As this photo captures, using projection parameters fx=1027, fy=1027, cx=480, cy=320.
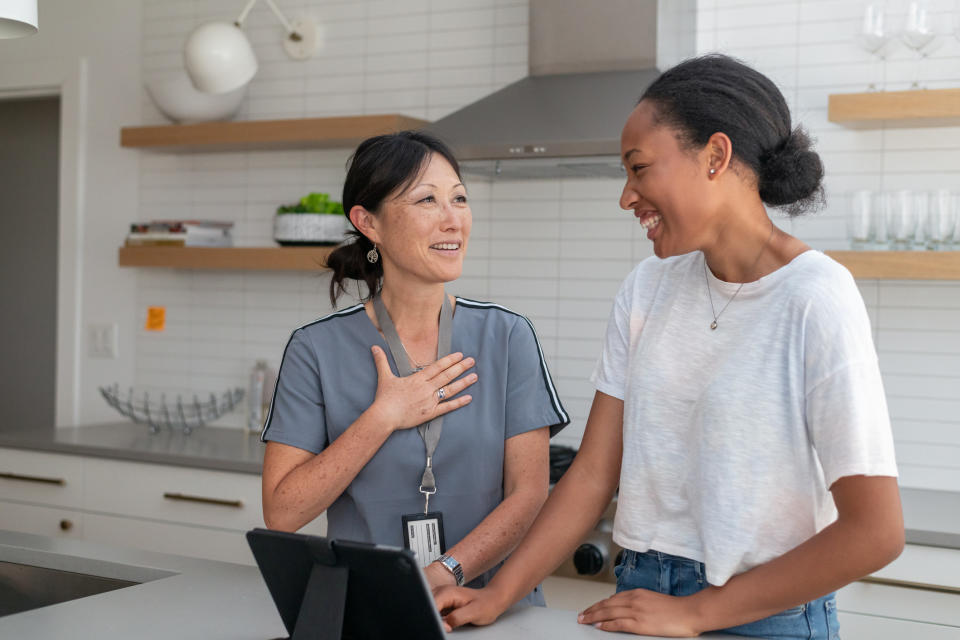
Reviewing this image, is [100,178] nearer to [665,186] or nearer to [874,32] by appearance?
[874,32]

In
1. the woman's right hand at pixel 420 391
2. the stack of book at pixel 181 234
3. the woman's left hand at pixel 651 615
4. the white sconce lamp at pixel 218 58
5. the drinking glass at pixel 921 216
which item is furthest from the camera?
the stack of book at pixel 181 234

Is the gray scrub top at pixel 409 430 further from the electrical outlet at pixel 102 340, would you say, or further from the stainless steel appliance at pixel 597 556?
the electrical outlet at pixel 102 340

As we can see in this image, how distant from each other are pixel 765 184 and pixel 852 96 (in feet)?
5.25

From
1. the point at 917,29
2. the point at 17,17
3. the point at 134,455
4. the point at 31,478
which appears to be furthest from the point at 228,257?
the point at 917,29

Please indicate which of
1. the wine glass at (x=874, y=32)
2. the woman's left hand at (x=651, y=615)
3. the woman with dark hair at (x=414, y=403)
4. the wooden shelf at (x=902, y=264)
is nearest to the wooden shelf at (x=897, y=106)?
the wine glass at (x=874, y=32)

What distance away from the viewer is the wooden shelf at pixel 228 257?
11.4ft

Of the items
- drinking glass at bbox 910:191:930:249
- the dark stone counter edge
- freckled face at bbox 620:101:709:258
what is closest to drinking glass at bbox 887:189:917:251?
drinking glass at bbox 910:191:930:249

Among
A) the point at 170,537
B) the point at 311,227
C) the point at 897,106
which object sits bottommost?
the point at 170,537

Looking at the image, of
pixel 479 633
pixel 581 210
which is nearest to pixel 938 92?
pixel 581 210

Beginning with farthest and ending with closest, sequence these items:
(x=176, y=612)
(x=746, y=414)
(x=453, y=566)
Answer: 1. (x=453, y=566)
2. (x=176, y=612)
3. (x=746, y=414)

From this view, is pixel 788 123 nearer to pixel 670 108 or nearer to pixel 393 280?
pixel 670 108

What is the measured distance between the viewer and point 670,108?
4.51 feet

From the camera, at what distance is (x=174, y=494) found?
329 cm

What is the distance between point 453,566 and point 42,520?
2397 millimetres
